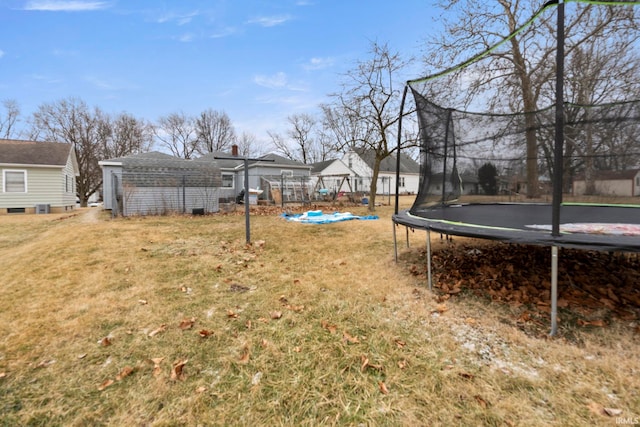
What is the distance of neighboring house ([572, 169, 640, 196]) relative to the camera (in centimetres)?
431

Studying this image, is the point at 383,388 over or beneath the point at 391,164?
beneath

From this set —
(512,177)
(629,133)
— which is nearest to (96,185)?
(512,177)

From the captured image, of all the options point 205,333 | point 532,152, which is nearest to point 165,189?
point 205,333

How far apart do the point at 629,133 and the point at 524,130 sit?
127 centimetres

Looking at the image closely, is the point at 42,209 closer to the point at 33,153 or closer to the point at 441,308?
the point at 33,153

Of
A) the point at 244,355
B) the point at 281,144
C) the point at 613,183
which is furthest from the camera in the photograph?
the point at 281,144

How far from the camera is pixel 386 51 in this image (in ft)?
34.5

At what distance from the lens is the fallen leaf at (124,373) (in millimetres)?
1577

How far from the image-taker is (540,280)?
2.79m

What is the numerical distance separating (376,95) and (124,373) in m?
11.3

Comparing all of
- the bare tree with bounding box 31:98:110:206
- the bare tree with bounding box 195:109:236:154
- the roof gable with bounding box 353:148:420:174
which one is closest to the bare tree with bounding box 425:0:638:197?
the roof gable with bounding box 353:148:420:174

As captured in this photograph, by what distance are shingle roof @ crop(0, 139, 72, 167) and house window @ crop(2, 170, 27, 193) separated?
1.46 feet

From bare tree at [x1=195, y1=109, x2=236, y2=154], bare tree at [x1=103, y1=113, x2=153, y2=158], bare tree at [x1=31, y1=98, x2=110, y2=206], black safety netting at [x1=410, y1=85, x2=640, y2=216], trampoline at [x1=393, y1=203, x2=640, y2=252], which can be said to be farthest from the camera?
bare tree at [x1=195, y1=109, x2=236, y2=154]

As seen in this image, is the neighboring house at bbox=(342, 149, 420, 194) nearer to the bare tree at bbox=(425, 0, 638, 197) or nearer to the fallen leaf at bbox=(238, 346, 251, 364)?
the bare tree at bbox=(425, 0, 638, 197)
